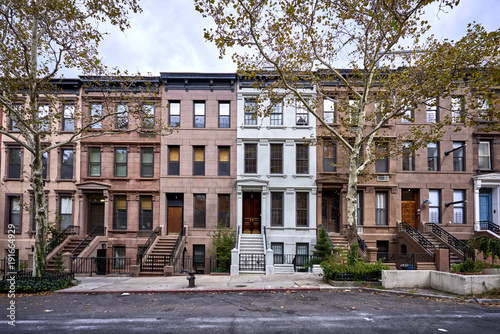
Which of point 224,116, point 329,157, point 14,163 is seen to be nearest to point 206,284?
point 224,116

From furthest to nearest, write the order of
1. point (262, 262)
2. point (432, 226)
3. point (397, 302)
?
point (432, 226) → point (262, 262) → point (397, 302)

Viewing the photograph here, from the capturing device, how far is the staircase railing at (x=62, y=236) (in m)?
18.2

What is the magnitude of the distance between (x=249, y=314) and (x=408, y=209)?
53.2 feet

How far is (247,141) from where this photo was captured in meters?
21.0

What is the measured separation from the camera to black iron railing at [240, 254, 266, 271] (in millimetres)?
16422

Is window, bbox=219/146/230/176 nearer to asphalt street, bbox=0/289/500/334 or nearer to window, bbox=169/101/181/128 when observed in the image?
window, bbox=169/101/181/128

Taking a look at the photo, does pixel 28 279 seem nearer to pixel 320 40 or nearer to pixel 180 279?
pixel 180 279

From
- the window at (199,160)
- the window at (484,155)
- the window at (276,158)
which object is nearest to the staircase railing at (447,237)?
the window at (484,155)

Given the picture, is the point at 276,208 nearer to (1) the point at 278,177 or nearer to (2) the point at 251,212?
(2) the point at 251,212

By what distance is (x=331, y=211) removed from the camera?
21.1m

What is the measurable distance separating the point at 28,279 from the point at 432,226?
21.7m

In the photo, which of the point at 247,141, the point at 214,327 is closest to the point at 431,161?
the point at 247,141

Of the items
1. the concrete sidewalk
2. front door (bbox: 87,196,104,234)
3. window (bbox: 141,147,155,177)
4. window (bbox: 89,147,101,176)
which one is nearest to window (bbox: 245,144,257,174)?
window (bbox: 141,147,155,177)

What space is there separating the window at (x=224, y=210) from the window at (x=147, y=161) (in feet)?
16.4
